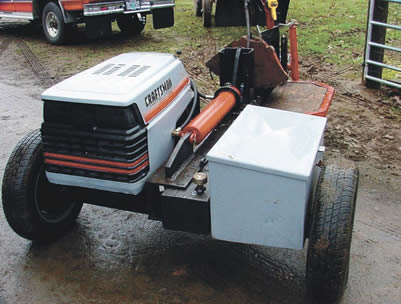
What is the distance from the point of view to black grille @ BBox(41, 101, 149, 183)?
3111mm

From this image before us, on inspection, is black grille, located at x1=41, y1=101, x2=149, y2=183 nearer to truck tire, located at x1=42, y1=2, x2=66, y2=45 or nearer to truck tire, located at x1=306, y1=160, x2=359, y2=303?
truck tire, located at x1=306, y1=160, x2=359, y2=303

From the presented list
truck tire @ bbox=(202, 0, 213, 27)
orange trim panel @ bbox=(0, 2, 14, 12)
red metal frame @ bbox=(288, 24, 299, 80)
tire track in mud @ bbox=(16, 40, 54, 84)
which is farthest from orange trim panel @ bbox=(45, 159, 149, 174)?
orange trim panel @ bbox=(0, 2, 14, 12)

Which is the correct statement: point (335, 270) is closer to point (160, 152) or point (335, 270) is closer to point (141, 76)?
point (160, 152)

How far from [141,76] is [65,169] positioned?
2.66ft

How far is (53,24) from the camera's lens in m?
10.1

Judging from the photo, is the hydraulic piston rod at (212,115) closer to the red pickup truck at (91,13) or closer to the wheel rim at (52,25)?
the red pickup truck at (91,13)

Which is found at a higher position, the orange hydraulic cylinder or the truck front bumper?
the truck front bumper

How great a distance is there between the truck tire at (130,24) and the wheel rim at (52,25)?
1310mm

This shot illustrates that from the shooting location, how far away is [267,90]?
198 inches

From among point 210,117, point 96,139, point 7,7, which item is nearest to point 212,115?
point 210,117

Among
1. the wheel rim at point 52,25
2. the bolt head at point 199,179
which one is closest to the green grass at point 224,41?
the wheel rim at point 52,25

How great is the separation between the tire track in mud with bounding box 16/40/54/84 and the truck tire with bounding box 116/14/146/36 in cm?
197

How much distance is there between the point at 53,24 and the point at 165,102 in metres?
7.39

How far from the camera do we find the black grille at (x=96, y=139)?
311 centimetres
